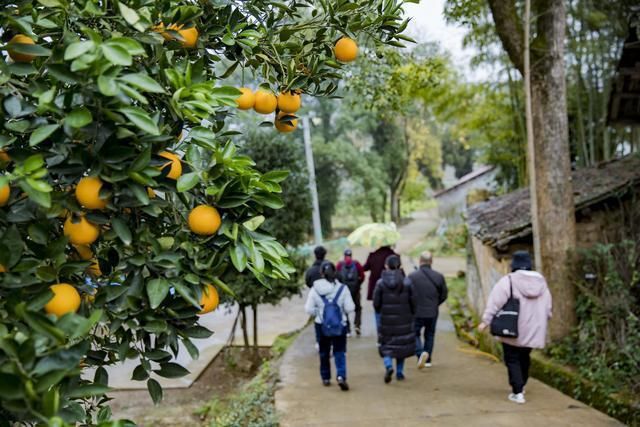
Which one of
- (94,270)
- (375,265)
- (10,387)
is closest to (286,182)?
(375,265)

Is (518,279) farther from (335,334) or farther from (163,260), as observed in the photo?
(163,260)

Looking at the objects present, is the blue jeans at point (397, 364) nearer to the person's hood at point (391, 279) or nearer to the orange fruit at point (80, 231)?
the person's hood at point (391, 279)

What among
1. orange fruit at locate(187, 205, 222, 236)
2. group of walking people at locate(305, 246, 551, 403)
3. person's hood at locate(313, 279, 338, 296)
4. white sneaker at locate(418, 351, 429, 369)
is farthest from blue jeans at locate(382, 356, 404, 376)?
orange fruit at locate(187, 205, 222, 236)

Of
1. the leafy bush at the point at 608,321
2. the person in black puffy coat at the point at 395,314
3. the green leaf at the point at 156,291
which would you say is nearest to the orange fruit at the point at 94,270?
the green leaf at the point at 156,291

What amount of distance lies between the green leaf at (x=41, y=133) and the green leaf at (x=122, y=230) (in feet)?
1.13

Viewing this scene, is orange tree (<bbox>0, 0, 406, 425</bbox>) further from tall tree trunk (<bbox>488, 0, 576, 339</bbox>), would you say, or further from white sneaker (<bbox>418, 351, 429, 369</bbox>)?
white sneaker (<bbox>418, 351, 429, 369</bbox>)

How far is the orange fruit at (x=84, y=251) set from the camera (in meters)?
2.03

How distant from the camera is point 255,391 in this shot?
24.5ft

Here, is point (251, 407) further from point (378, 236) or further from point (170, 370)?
point (170, 370)

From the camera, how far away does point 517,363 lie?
242 inches

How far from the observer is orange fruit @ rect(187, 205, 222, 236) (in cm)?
197

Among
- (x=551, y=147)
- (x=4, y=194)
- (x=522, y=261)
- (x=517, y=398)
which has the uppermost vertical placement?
(x=551, y=147)

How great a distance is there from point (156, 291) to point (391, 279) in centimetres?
531

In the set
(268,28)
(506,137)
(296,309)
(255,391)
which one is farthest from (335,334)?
(506,137)
